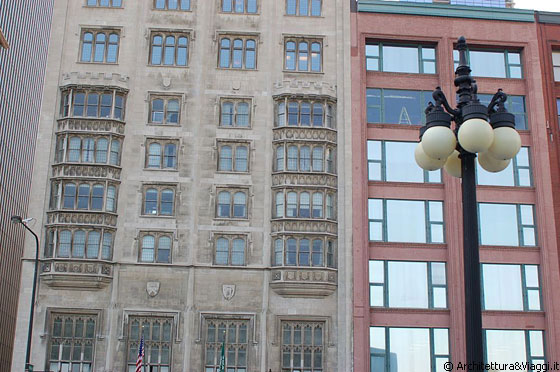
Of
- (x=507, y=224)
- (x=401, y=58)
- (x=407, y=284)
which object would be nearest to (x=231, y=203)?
(x=407, y=284)

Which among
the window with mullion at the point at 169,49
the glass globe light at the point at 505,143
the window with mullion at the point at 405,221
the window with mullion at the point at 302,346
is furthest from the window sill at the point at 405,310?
the glass globe light at the point at 505,143

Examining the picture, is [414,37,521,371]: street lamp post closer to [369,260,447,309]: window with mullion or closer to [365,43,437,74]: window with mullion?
[369,260,447,309]: window with mullion

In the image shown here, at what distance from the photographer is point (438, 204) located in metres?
41.8

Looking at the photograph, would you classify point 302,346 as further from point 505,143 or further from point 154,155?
point 505,143

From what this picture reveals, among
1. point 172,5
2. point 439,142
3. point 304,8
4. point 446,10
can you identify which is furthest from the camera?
point 304,8

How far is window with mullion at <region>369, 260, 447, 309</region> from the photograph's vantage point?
4009 cm

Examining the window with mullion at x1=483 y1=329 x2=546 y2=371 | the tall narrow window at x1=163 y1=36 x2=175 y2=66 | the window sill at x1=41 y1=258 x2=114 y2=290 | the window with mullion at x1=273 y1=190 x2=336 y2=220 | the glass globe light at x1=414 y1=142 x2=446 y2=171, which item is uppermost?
the tall narrow window at x1=163 y1=36 x2=175 y2=66

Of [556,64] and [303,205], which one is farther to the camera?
[556,64]

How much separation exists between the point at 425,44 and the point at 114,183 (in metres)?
21.5

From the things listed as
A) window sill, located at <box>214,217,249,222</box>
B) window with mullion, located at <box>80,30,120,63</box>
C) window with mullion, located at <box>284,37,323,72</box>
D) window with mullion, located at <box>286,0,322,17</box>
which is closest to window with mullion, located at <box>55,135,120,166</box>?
window with mullion, located at <box>80,30,120,63</box>

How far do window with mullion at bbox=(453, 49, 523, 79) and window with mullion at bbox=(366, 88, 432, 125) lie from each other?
3852mm

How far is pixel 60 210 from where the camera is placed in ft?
130

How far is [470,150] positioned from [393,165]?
31.0 m

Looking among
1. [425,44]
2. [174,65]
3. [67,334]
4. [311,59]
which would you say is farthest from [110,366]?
[425,44]
